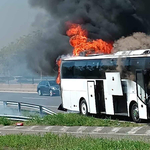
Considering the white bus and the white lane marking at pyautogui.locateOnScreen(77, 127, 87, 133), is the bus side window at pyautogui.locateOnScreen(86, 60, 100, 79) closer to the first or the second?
the white bus

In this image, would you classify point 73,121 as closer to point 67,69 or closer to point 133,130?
point 133,130

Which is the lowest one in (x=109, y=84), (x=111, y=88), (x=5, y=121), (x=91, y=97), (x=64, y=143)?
(x=64, y=143)

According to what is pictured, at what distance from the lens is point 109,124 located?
21906 millimetres

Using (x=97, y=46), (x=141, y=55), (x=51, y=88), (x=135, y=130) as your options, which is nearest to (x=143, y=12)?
(x=97, y=46)

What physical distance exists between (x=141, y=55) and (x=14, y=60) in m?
46.0

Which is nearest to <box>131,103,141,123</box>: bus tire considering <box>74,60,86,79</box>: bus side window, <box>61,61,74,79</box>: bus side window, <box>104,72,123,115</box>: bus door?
<box>104,72,123,115</box>: bus door

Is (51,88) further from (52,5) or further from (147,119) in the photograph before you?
(147,119)

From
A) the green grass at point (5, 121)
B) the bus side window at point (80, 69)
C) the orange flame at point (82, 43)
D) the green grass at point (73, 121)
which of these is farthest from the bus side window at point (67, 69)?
the green grass at point (5, 121)

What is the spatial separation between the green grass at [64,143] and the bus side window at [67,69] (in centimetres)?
955

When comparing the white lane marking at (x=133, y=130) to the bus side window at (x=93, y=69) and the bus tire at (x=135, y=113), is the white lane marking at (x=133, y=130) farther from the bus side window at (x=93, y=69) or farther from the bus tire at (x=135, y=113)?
the bus side window at (x=93, y=69)

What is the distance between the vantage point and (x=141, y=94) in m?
22.1

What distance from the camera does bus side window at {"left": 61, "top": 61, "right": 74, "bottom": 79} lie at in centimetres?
2758

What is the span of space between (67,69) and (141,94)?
22.2 feet

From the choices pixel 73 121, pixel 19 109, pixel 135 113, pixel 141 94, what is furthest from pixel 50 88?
pixel 141 94
